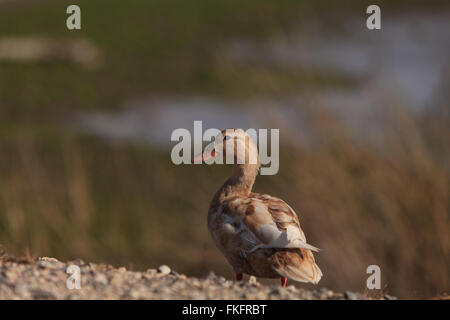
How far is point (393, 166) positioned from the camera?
27.8 feet

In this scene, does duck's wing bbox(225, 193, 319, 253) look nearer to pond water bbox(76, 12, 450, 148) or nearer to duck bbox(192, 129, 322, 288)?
duck bbox(192, 129, 322, 288)

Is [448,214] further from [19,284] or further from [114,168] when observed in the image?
[114,168]

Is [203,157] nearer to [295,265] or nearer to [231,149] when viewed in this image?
[231,149]

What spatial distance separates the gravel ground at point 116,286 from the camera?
328 cm

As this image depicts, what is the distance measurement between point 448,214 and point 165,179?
6206mm

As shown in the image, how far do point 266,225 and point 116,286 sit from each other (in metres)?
0.78

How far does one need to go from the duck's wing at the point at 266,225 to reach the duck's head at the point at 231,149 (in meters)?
0.19

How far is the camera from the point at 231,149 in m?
3.28

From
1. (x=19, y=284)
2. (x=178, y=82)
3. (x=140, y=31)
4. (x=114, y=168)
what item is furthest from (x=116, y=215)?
(x=140, y=31)

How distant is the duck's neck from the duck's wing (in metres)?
0.11

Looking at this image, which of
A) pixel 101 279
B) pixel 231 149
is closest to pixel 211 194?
pixel 101 279

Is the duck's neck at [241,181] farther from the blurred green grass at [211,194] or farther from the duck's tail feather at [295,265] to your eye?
the blurred green grass at [211,194]

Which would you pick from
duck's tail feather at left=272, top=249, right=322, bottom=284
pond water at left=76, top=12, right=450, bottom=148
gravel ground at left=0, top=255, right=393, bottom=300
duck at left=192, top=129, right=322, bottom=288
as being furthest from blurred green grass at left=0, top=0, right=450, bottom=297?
duck's tail feather at left=272, top=249, right=322, bottom=284

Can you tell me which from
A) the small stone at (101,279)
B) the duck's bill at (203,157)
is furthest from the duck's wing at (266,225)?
the small stone at (101,279)
